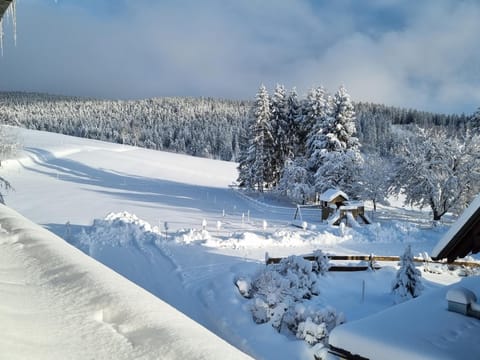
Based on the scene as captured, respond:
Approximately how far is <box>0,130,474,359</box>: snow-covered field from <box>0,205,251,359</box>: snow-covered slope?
0.05m

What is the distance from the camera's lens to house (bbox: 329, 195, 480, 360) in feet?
15.3

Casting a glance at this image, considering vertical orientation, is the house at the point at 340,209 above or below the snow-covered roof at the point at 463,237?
below

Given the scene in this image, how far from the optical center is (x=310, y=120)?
37.6 meters

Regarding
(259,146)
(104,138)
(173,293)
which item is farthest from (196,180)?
(104,138)

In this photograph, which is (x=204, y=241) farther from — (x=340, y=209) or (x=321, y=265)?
(x=340, y=209)

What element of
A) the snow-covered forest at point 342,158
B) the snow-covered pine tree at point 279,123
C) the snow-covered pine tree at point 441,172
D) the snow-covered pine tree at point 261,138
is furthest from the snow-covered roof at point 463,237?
the snow-covered pine tree at point 279,123

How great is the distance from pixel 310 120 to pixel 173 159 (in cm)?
3343

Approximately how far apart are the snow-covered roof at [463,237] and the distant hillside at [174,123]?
298 feet

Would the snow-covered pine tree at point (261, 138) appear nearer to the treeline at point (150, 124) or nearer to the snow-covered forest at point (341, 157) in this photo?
the snow-covered forest at point (341, 157)

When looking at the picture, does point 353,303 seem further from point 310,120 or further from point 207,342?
point 310,120

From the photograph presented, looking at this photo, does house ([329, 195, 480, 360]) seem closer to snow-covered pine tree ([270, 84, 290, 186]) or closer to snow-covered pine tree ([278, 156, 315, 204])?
snow-covered pine tree ([278, 156, 315, 204])

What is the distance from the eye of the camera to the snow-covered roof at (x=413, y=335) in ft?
15.2

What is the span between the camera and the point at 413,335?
4.98 meters

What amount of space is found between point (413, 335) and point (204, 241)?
1314 cm
